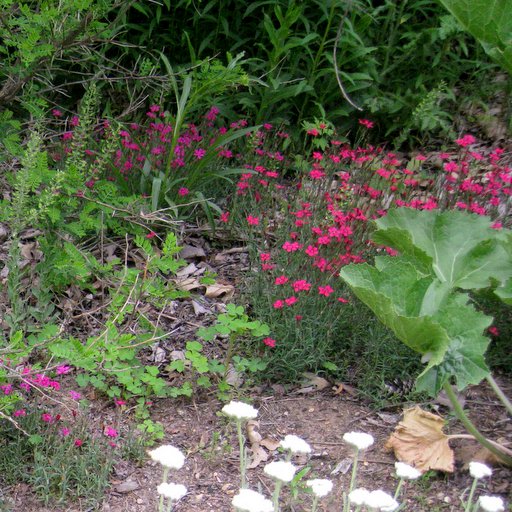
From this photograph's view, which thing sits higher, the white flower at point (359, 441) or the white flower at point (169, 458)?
the white flower at point (359, 441)

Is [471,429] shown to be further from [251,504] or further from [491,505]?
[251,504]

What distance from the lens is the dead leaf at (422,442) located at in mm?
3238

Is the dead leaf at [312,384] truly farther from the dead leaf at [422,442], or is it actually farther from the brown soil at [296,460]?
the dead leaf at [422,442]

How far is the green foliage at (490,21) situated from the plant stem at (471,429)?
170cm

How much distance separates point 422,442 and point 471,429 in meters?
0.36

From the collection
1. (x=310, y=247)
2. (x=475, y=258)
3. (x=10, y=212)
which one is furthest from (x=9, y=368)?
(x=475, y=258)

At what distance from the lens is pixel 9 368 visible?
2.85 metres

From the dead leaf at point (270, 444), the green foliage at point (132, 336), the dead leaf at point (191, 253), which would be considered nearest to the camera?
the green foliage at point (132, 336)

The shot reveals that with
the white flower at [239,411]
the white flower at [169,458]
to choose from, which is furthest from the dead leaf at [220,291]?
the white flower at [169,458]

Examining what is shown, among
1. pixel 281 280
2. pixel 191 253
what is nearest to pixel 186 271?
pixel 191 253

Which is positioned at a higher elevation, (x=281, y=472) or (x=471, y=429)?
(x=281, y=472)

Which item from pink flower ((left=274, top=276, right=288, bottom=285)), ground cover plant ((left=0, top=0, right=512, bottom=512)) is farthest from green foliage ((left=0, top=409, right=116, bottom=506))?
pink flower ((left=274, top=276, right=288, bottom=285))

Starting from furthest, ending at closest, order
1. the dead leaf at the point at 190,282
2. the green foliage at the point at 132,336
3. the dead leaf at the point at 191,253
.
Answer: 1. the dead leaf at the point at 191,253
2. the dead leaf at the point at 190,282
3. the green foliage at the point at 132,336

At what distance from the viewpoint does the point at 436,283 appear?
2.98 m
